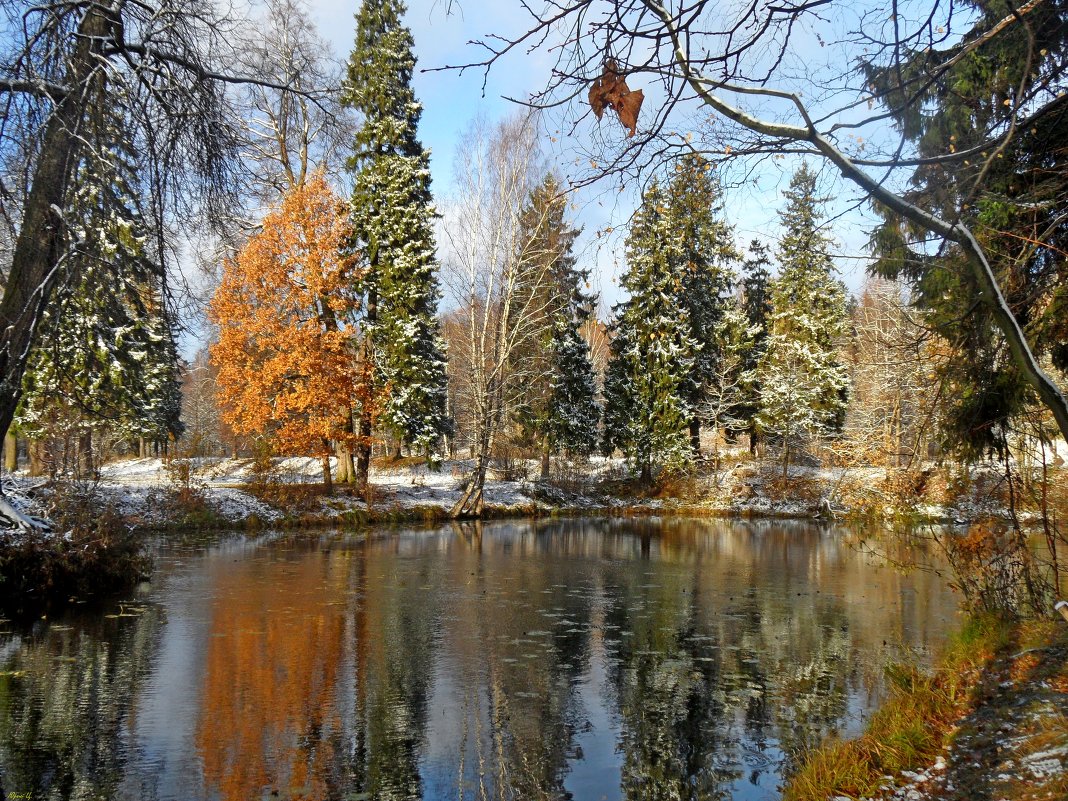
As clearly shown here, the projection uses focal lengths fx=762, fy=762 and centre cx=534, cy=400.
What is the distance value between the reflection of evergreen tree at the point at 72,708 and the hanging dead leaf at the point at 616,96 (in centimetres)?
536

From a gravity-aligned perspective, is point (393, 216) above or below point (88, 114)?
above

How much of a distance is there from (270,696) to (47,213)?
5325 mm

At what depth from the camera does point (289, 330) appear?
81.0 ft

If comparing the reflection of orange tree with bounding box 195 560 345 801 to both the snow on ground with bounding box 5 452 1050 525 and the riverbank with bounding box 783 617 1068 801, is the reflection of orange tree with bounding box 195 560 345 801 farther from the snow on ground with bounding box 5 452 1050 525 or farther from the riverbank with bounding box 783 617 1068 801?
the snow on ground with bounding box 5 452 1050 525

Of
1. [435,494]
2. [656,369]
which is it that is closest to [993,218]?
[435,494]

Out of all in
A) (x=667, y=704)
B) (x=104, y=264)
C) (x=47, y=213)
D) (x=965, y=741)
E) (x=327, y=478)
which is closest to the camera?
(x=965, y=741)

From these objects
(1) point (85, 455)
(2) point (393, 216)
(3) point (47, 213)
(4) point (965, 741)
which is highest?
(2) point (393, 216)

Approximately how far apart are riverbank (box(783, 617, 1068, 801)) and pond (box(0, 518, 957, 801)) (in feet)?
2.30

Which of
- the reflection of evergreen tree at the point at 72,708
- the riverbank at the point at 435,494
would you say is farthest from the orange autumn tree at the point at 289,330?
the reflection of evergreen tree at the point at 72,708

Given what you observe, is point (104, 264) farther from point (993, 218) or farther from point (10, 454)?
point (10, 454)

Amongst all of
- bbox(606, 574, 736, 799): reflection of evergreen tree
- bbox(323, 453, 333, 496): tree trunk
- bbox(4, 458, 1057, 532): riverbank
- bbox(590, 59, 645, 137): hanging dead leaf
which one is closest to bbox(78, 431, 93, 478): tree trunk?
bbox(4, 458, 1057, 532): riverbank

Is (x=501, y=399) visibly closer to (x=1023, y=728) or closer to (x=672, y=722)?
(x=672, y=722)

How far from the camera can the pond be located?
566 centimetres

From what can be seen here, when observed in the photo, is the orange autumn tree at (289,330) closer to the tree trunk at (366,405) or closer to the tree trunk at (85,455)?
the tree trunk at (366,405)
